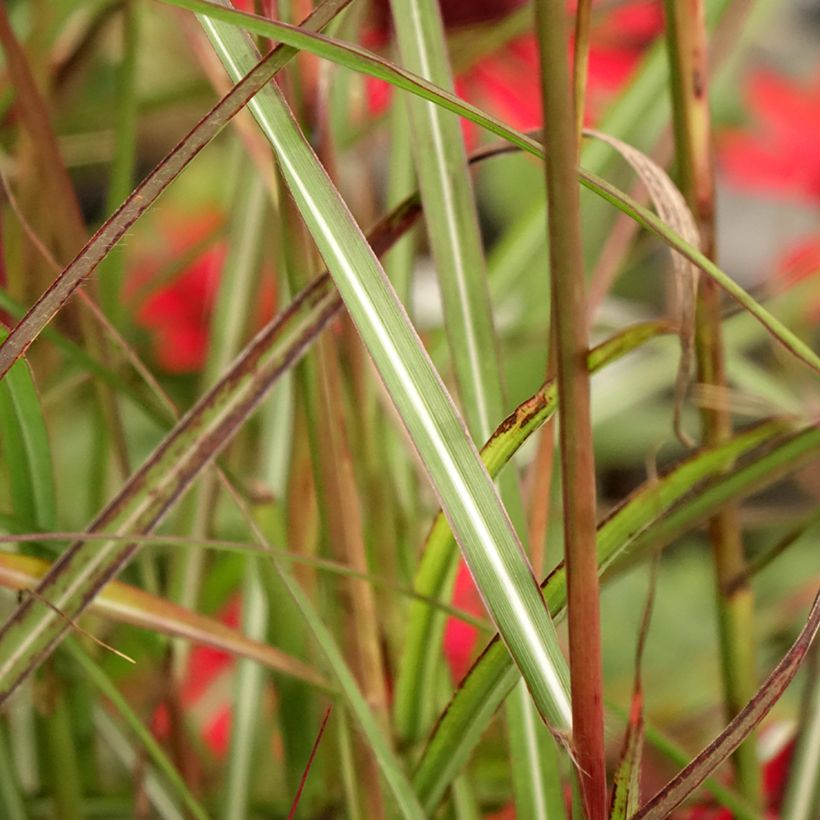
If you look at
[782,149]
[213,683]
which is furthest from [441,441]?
[782,149]

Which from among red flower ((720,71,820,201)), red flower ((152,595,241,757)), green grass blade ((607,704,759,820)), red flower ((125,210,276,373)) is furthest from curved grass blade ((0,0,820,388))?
red flower ((720,71,820,201))

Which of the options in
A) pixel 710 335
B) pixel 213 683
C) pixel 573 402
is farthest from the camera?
pixel 213 683

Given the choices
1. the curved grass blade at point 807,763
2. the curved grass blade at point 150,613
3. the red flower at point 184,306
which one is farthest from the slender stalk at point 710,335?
the red flower at point 184,306

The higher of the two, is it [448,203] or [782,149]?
[782,149]

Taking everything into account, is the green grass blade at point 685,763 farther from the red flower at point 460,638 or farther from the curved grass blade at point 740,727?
the red flower at point 460,638

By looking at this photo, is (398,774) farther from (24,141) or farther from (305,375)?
(24,141)

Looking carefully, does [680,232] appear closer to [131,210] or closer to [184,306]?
[131,210]

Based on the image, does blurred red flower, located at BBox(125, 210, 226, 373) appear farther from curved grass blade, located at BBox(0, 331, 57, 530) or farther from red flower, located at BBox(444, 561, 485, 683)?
curved grass blade, located at BBox(0, 331, 57, 530)
